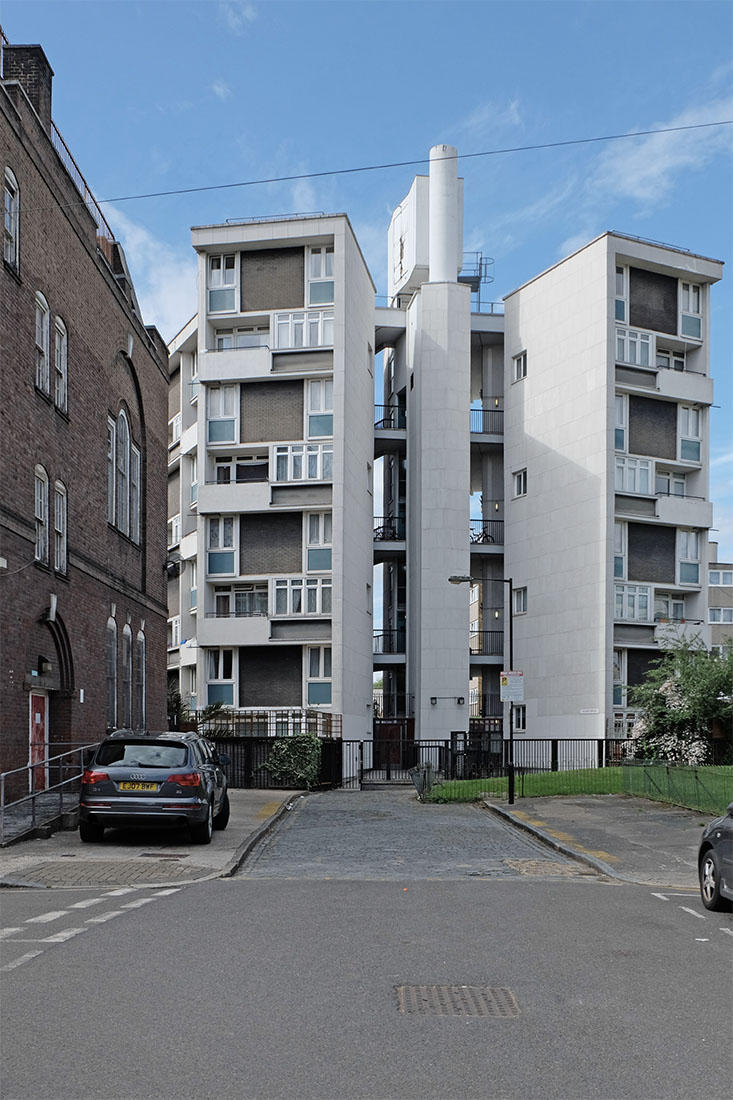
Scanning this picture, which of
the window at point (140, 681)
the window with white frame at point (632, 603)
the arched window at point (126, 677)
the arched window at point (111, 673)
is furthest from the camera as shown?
the window with white frame at point (632, 603)

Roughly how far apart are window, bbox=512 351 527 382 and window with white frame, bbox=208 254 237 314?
12149 mm

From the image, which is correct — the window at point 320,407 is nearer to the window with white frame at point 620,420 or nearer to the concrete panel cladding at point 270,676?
the concrete panel cladding at point 270,676

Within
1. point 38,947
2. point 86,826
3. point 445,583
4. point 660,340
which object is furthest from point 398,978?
point 660,340

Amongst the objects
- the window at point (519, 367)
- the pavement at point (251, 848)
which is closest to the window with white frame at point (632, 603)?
the window at point (519, 367)

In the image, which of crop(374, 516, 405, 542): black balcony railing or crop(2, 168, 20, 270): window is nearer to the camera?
crop(2, 168, 20, 270): window

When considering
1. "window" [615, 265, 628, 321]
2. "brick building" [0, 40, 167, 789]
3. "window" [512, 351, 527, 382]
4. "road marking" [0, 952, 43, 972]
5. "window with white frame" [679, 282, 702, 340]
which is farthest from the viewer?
"window" [512, 351, 527, 382]

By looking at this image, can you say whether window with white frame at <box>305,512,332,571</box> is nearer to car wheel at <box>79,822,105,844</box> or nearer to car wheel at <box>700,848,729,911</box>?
car wheel at <box>79,822,105,844</box>

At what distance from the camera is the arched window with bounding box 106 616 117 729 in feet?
99.6

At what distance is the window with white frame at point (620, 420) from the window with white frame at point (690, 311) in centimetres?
443

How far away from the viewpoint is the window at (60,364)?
2552cm

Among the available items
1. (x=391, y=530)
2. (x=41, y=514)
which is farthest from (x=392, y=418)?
(x=41, y=514)

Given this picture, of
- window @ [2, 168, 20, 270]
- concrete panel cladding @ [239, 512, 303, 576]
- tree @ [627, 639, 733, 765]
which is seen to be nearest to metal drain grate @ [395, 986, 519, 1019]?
window @ [2, 168, 20, 270]

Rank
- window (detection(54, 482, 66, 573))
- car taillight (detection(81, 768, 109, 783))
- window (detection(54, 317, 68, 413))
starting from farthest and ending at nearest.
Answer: window (detection(54, 317, 68, 413))
window (detection(54, 482, 66, 573))
car taillight (detection(81, 768, 109, 783))

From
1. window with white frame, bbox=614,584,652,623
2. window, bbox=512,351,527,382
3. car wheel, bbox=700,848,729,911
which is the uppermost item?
window, bbox=512,351,527,382
